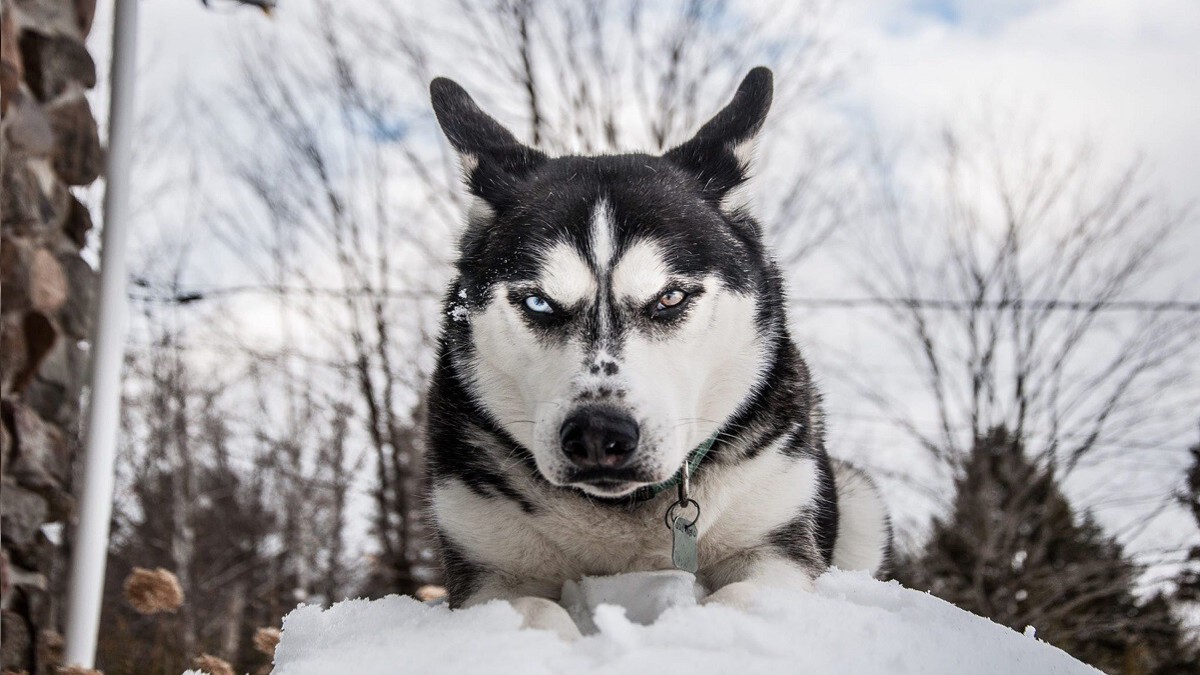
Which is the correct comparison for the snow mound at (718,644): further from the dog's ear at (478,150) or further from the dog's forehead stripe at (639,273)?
the dog's ear at (478,150)

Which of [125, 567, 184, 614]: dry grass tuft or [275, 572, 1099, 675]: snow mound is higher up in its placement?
[125, 567, 184, 614]: dry grass tuft

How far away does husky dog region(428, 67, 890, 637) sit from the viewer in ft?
7.29

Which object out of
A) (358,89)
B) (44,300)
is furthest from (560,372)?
(358,89)

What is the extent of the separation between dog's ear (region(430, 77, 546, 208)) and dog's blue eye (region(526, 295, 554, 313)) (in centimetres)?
51

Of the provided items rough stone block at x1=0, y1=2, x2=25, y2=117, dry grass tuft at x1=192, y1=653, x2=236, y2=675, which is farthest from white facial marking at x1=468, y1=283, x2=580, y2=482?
rough stone block at x1=0, y1=2, x2=25, y2=117

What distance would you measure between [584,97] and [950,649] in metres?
9.71

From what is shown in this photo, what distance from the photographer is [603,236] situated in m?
2.45

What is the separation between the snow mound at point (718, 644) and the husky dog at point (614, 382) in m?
0.17

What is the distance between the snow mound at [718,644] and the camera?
6.15 feet

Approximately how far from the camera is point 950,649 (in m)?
2.06

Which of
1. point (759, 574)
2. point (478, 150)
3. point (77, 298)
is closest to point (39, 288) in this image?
point (77, 298)

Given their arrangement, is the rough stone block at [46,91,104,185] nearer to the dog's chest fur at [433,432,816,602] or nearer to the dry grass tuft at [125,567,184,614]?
the dry grass tuft at [125,567,184,614]

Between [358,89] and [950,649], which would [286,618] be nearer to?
[950,649]

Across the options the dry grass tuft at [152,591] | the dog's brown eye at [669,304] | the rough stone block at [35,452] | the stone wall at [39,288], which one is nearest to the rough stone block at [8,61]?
the stone wall at [39,288]
